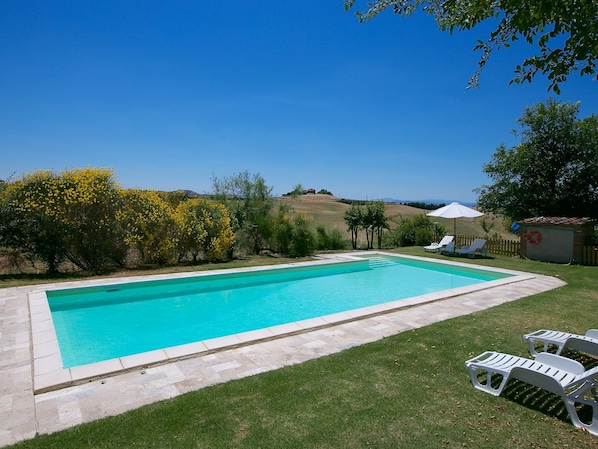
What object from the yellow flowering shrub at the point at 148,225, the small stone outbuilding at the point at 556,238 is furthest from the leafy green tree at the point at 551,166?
the yellow flowering shrub at the point at 148,225

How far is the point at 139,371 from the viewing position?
419 cm

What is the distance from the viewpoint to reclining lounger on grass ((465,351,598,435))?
3.02m

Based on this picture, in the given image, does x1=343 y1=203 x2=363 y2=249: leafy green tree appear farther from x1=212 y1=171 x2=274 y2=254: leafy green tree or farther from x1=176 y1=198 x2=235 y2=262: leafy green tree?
x1=176 y1=198 x2=235 y2=262: leafy green tree

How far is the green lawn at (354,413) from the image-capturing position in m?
2.75

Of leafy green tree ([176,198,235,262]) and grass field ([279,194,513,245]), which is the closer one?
leafy green tree ([176,198,235,262])

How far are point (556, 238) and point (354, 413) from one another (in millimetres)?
14419

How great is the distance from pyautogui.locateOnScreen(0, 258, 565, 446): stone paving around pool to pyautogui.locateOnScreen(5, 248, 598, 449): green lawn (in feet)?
0.94

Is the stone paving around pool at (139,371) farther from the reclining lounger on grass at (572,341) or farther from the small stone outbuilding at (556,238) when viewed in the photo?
the small stone outbuilding at (556,238)

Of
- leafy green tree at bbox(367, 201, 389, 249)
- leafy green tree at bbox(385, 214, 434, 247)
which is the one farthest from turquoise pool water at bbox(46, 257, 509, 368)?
leafy green tree at bbox(385, 214, 434, 247)

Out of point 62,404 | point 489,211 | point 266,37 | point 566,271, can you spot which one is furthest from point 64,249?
point 489,211

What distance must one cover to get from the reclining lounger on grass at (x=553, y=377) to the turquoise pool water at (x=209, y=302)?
4.48m

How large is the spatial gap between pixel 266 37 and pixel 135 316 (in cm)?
1016

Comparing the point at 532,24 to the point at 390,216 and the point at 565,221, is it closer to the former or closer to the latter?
the point at 565,221

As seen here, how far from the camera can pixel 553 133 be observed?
16.9 m
